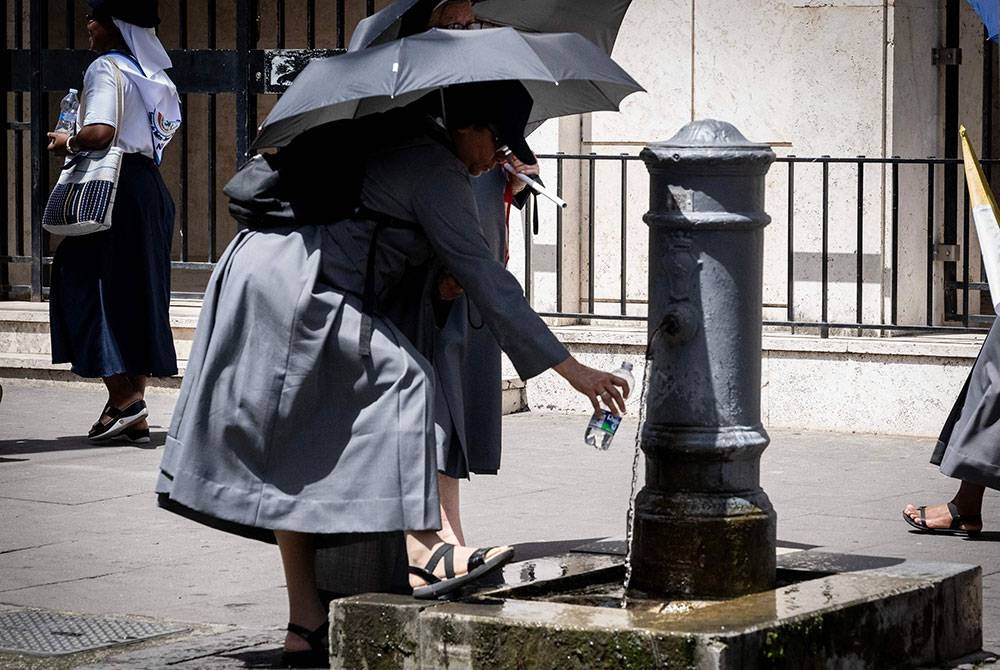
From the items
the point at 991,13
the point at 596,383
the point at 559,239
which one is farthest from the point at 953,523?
the point at 559,239

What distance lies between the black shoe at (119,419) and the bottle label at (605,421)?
4.70m

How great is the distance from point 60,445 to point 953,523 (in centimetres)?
433

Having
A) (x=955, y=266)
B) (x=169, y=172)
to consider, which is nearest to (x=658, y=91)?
(x=955, y=266)

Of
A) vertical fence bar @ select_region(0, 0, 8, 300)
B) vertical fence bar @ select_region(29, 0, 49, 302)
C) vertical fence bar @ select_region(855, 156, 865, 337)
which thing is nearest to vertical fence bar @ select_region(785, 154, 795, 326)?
vertical fence bar @ select_region(855, 156, 865, 337)

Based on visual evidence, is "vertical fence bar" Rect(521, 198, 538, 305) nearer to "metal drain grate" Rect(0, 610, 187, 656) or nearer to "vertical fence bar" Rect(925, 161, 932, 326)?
"vertical fence bar" Rect(925, 161, 932, 326)

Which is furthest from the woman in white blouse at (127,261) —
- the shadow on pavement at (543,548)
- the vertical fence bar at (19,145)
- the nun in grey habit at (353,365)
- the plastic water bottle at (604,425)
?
the plastic water bottle at (604,425)

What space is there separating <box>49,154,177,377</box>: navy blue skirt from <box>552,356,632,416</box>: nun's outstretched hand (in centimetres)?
468

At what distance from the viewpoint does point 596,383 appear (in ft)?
14.8

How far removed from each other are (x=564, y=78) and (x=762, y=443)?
40.8 inches

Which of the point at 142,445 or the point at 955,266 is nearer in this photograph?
the point at 142,445

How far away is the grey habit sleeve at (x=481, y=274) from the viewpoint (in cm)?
459

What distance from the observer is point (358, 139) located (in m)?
4.75

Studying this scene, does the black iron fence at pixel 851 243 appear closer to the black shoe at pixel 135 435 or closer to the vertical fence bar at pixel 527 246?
the vertical fence bar at pixel 527 246

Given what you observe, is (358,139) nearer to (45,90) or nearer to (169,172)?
(45,90)
